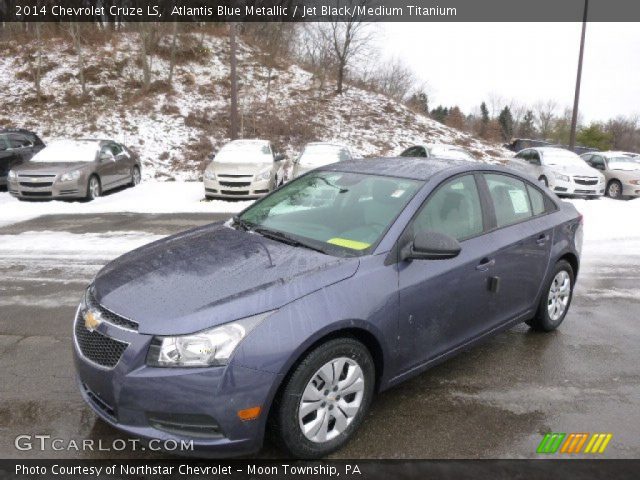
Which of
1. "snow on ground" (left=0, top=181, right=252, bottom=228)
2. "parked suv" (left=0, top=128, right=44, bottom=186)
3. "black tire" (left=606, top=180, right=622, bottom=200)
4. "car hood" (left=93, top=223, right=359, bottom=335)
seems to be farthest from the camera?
"black tire" (left=606, top=180, right=622, bottom=200)

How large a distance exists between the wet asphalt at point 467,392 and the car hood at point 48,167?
6.96m

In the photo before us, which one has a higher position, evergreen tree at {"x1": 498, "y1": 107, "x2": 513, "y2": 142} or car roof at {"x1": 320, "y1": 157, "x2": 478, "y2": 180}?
evergreen tree at {"x1": 498, "y1": 107, "x2": 513, "y2": 142}

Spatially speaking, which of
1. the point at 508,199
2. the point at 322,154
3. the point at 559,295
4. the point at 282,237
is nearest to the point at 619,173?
the point at 322,154

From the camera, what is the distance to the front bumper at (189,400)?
2.39 meters

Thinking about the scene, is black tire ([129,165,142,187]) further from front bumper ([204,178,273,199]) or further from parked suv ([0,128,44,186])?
front bumper ([204,178,273,199])

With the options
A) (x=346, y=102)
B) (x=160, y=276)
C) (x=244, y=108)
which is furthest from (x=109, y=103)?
(x=160, y=276)

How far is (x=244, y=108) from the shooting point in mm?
27875

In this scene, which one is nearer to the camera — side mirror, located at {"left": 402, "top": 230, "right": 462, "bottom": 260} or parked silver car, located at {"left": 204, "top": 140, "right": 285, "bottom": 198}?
side mirror, located at {"left": 402, "top": 230, "right": 462, "bottom": 260}

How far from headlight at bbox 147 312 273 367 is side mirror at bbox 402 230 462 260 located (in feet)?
3.90

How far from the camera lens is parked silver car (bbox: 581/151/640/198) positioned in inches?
620

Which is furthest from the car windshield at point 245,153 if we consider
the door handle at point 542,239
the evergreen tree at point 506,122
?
the evergreen tree at point 506,122

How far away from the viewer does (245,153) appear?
44.1 feet

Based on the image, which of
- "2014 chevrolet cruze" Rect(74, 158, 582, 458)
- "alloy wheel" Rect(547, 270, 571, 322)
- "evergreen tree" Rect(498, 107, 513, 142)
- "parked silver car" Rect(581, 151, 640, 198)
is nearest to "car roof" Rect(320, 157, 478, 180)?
"2014 chevrolet cruze" Rect(74, 158, 582, 458)

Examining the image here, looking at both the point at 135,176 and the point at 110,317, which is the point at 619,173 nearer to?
the point at 135,176
